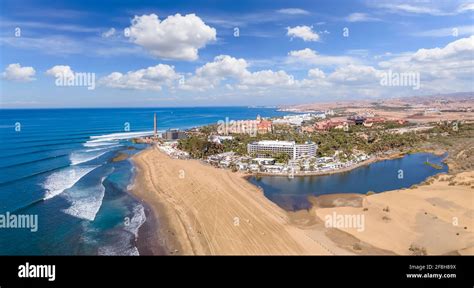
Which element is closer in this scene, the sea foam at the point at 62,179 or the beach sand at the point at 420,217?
the beach sand at the point at 420,217

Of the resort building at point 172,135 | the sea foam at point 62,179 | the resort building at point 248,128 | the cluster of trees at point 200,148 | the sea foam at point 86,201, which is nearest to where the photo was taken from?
the sea foam at point 86,201

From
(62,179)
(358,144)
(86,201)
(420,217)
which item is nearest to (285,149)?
(358,144)

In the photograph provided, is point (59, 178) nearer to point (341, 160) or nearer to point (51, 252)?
point (51, 252)

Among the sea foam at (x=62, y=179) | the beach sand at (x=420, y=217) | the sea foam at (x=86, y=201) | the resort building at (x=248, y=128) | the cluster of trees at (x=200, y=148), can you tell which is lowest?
the beach sand at (x=420, y=217)

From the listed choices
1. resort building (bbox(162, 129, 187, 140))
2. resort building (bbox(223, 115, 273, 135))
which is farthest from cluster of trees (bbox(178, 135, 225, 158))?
resort building (bbox(223, 115, 273, 135))

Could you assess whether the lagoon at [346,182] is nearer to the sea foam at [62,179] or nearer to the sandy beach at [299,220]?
the sandy beach at [299,220]

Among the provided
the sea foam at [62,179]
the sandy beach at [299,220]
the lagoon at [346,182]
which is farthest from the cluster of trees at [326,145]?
the sea foam at [62,179]
